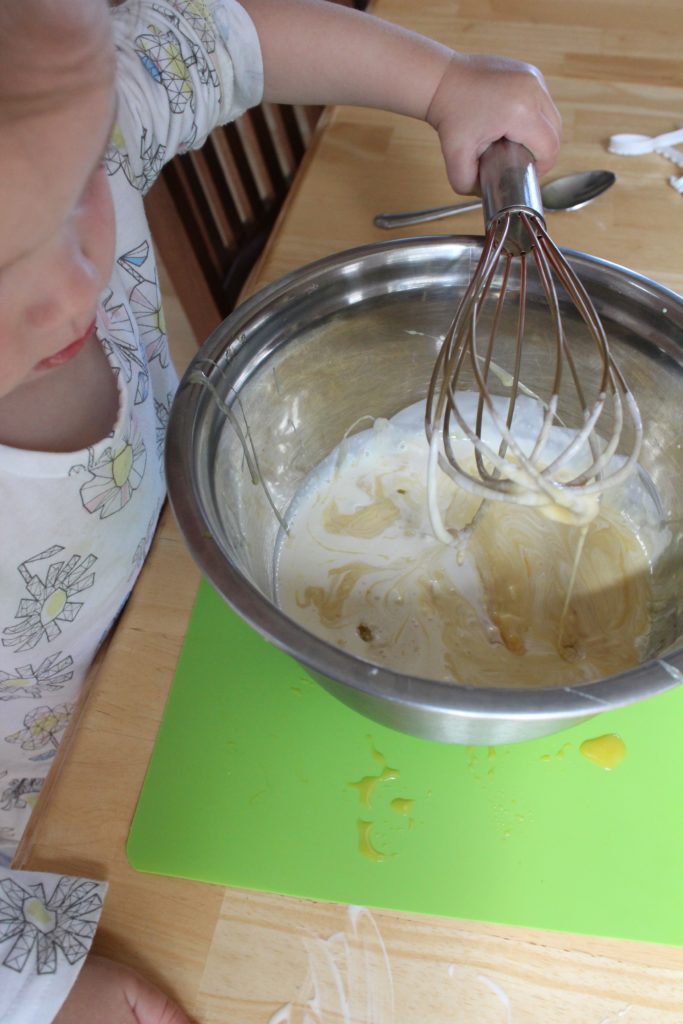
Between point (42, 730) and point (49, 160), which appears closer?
point (49, 160)

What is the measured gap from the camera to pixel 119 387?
55 centimetres

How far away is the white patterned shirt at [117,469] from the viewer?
0.52m

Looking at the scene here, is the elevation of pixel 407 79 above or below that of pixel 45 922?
above

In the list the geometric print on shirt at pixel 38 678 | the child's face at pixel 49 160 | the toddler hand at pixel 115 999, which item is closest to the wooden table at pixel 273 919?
the toddler hand at pixel 115 999

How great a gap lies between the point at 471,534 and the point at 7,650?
358 millimetres

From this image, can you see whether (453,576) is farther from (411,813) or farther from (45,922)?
(45,922)

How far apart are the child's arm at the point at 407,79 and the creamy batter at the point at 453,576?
8.0 inches

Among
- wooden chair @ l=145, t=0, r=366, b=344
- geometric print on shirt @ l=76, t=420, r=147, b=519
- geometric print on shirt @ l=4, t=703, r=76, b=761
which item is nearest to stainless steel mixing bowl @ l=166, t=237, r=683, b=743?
geometric print on shirt @ l=76, t=420, r=147, b=519

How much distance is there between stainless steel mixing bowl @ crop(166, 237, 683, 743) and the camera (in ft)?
1.10

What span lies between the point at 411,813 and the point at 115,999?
0.57 feet

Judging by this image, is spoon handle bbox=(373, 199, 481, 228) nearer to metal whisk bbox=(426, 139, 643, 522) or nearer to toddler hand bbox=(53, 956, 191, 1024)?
metal whisk bbox=(426, 139, 643, 522)

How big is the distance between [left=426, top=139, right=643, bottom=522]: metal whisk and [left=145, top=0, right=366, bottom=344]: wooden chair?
540 mm

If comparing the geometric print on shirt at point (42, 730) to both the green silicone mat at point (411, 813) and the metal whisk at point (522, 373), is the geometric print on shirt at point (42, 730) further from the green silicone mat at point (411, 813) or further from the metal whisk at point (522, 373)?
the metal whisk at point (522, 373)

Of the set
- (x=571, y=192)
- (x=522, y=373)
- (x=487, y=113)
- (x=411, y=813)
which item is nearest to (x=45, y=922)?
(x=411, y=813)
